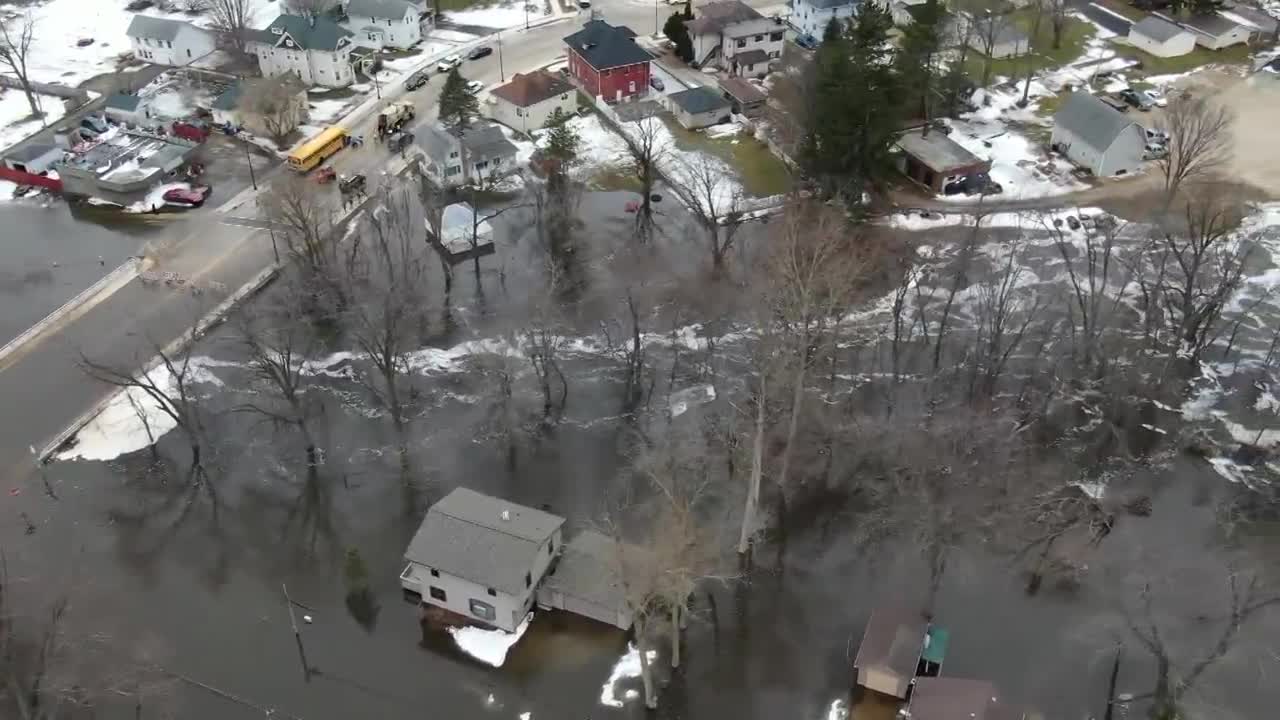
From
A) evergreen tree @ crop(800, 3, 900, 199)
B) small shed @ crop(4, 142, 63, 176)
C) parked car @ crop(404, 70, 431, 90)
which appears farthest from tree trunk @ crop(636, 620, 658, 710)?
small shed @ crop(4, 142, 63, 176)

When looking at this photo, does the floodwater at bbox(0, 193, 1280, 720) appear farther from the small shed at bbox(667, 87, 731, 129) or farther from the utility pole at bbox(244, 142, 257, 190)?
the small shed at bbox(667, 87, 731, 129)

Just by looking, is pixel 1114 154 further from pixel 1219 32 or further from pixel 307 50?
pixel 307 50

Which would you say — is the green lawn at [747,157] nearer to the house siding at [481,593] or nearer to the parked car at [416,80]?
the parked car at [416,80]

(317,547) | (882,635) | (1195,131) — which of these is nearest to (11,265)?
(317,547)

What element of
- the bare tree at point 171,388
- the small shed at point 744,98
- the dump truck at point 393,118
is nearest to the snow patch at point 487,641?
the bare tree at point 171,388

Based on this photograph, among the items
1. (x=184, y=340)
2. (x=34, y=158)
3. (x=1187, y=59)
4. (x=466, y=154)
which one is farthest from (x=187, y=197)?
(x=1187, y=59)

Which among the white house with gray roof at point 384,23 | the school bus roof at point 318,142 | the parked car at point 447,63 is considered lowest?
the school bus roof at point 318,142
